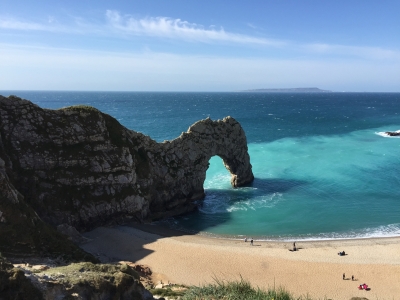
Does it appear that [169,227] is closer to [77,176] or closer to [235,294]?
[77,176]

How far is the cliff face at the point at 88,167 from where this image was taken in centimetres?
3097

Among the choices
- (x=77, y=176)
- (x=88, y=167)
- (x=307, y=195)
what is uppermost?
(x=88, y=167)

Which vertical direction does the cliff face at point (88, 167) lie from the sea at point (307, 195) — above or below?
above

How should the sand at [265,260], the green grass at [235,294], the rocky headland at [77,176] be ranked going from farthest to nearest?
the sand at [265,260] < the rocky headland at [77,176] < the green grass at [235,294]

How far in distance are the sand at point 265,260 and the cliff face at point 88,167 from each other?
3.32 metres

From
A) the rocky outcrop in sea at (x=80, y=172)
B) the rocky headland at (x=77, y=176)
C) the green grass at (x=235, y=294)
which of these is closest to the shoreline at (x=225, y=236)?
the rocky outcrop in sea at (x=80, y=172)

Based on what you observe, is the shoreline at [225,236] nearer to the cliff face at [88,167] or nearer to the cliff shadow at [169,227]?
the cliff shadow at [169,227]

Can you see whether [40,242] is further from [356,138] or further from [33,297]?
[356,138]

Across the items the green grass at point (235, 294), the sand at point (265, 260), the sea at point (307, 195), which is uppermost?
the green grass at point (235, 294)

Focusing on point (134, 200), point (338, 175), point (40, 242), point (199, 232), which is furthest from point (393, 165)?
point (40, 242)

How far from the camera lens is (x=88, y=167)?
33.9 m

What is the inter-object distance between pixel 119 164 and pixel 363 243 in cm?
2658

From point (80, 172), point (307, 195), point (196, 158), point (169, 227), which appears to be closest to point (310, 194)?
point (307, 195)

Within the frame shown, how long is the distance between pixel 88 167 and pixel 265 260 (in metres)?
20.1
